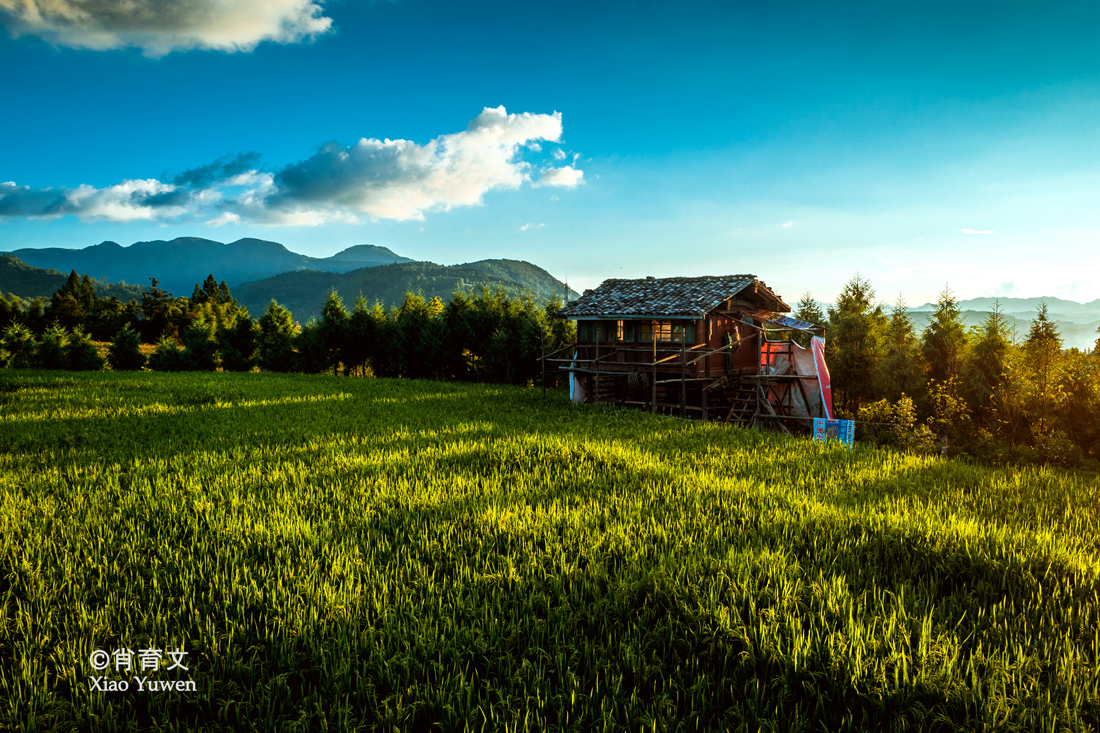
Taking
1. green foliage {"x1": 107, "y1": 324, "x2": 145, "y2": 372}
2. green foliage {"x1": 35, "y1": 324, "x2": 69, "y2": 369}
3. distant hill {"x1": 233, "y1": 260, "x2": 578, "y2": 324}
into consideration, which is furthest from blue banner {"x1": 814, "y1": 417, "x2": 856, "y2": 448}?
distant hill {"x1": 233, "y1": 260, "x2": 578, "y2": 324}

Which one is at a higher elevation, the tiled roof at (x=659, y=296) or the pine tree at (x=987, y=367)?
the tiled roof at (x=659, y=296)

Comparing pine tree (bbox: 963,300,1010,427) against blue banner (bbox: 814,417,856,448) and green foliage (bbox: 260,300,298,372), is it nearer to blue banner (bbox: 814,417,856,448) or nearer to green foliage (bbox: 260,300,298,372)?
blue banner (bbox: 814,417,856,448)

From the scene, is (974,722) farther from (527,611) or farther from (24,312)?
(24,312)

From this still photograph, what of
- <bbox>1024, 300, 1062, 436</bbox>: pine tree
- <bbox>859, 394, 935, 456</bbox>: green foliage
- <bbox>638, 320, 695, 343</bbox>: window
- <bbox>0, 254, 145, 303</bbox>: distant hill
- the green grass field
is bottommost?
<bbox>859, 394, 935, 456</bbox>: green foliage

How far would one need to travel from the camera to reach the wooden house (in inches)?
643

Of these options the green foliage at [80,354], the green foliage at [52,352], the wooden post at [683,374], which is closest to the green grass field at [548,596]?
the wooden post at [683,374]

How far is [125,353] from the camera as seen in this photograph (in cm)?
3147

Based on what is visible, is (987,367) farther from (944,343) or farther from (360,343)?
(360,343)

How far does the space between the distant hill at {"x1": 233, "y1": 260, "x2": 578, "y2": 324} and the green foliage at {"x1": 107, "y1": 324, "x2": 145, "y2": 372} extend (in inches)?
4298

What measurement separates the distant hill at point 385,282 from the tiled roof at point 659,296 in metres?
125

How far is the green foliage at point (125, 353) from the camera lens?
3136cm

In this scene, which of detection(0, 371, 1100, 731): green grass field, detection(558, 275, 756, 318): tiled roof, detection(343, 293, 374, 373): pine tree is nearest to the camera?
detection(0, 371, 1100, 731): green grass field

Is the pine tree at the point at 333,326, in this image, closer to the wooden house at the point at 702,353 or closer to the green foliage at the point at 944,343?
the wooden house at the point at 702,353

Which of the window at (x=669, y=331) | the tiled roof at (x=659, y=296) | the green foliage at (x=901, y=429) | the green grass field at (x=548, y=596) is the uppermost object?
the tiled roof at (x=659, y=296)
